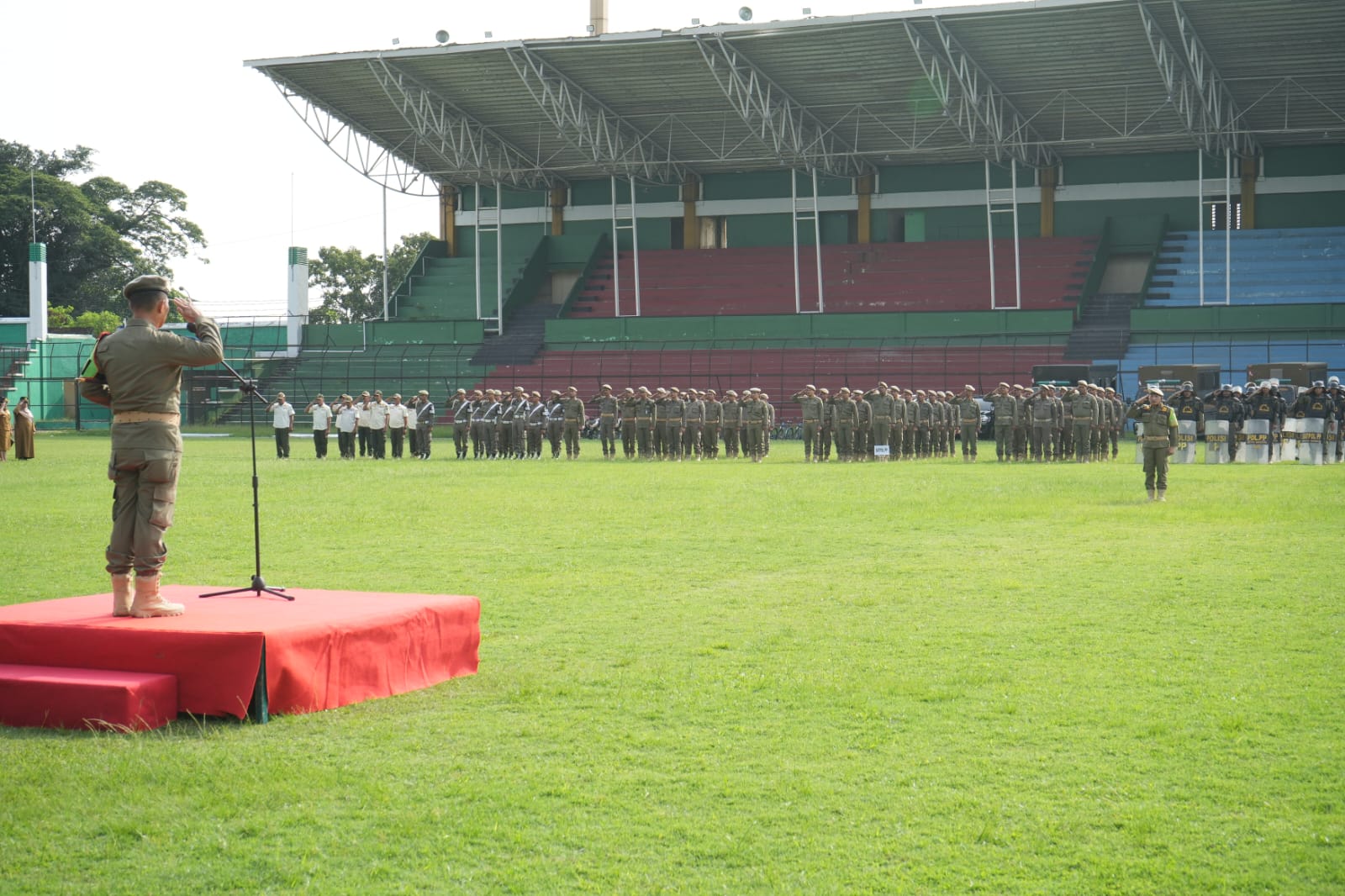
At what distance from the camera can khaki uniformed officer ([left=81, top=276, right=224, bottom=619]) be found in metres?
7.18

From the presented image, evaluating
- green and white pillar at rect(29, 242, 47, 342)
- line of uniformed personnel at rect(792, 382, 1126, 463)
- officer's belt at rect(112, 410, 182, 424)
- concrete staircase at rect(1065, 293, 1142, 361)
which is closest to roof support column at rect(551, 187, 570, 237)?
green and white pillar at rect(29, 242, 47, 342)

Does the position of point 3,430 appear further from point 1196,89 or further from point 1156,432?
point 1196,89

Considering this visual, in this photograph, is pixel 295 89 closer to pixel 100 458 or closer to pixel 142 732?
pixel 100 458

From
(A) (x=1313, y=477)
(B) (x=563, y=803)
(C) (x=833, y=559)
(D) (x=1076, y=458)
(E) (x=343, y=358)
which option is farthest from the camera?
(E) (x=343, y=358)

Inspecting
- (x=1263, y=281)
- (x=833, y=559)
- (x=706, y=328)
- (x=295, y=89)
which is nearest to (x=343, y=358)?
(x=295, y=89)

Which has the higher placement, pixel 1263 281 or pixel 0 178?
pixel 0 178

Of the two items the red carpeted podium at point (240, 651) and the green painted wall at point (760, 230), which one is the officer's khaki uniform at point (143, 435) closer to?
the red carpeted podium at point (240, 651)

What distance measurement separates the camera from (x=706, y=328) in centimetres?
5059

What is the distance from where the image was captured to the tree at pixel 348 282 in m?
75.5

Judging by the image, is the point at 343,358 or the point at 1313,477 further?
the point at 343,358

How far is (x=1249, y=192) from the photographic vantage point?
5006 cm

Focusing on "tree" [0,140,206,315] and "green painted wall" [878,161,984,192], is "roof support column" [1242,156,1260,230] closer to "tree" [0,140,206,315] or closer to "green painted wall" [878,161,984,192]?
"green painted wall" [878,161,984,192]

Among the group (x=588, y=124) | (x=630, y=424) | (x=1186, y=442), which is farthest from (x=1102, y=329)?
(x=630, y=424)

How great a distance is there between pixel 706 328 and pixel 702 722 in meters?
44.2
